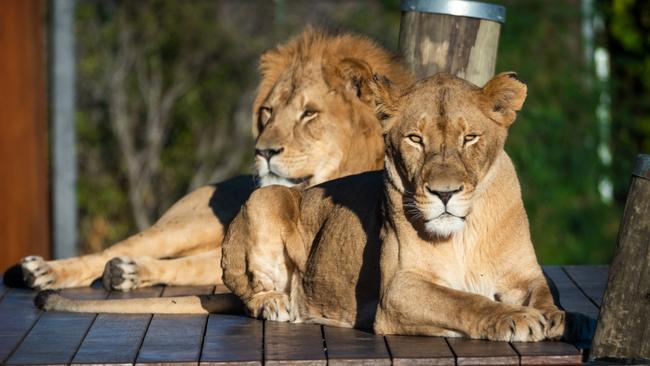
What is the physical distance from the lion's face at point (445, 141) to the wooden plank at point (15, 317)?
144cm

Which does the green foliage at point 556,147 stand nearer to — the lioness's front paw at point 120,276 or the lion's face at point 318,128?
the lion's face at point 318,128

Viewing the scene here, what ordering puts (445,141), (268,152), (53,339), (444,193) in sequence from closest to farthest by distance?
(444,193), (445,141), (53,339), (268,152)

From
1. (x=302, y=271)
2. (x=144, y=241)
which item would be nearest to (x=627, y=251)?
(x=302, y=271)

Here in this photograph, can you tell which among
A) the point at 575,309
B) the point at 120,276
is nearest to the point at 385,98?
the point at 575,309

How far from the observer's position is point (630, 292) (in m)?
3.92

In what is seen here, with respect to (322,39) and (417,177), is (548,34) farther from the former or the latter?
(417,177)

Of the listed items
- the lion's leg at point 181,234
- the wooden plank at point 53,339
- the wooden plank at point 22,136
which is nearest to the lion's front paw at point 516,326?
the wooden plank at point 53,339

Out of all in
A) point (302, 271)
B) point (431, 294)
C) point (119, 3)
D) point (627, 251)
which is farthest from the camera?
point (119, 3)

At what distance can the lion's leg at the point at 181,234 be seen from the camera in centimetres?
603

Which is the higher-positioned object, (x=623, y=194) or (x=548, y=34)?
(x=548, y=34)

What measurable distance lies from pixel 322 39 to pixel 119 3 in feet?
14.7

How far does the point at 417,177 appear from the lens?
4.10 metres

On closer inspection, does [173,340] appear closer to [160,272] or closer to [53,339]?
[53,339]

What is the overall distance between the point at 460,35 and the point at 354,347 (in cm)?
204
